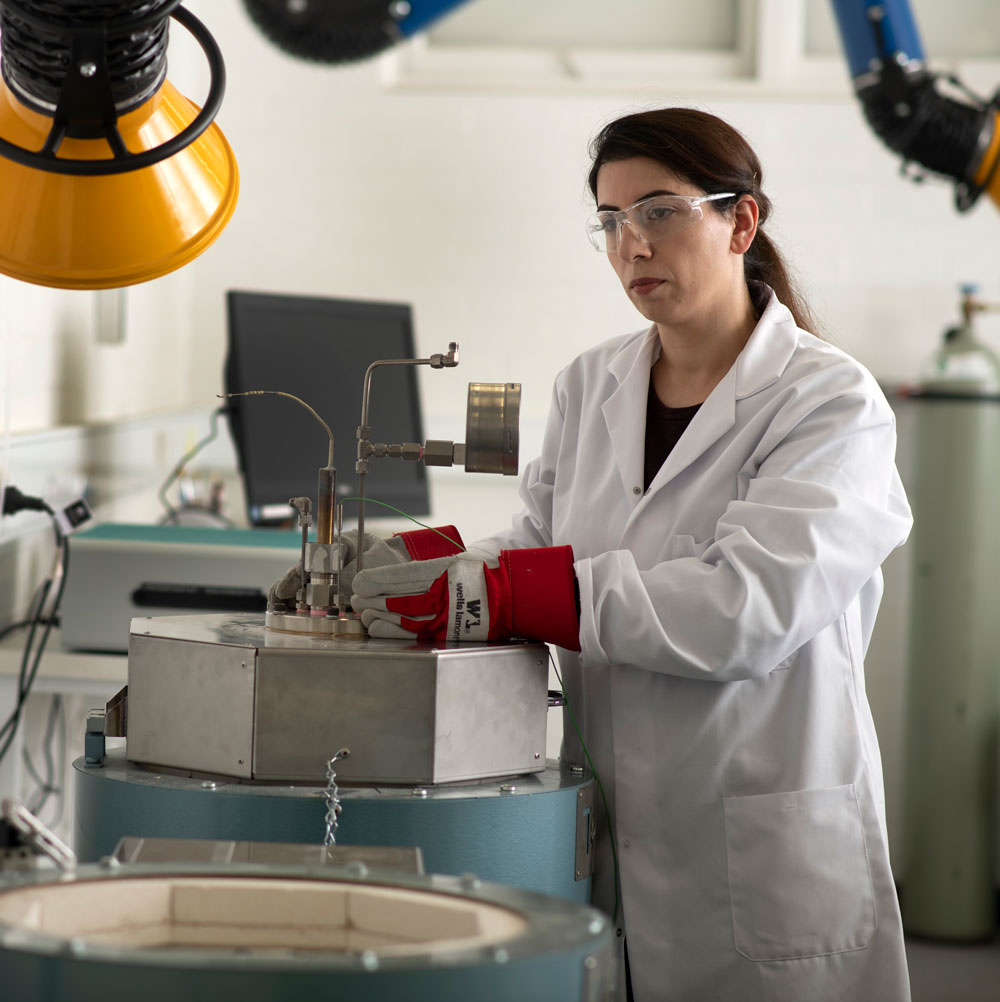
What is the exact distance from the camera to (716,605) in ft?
3.76

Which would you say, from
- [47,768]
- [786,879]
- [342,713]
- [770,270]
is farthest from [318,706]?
[47,768]

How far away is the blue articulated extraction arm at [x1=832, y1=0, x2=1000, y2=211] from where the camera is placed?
249 cm

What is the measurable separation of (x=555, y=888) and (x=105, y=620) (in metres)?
1.10

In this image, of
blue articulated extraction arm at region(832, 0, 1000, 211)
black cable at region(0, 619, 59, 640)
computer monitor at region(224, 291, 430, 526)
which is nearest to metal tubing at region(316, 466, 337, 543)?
black cable at region(0, 619, 59, 640)

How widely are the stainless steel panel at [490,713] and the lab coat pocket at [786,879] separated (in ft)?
0.86

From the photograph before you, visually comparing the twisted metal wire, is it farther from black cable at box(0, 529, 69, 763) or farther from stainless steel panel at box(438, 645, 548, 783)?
black cable at box(0, 529, 69, 763)

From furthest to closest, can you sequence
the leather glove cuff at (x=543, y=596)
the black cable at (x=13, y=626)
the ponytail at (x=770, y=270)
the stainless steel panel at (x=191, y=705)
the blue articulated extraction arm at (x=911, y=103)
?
1. the blue articulated extraction arm at (x=911, y=103)
2. the black cable at (x=13, y=626)
3. the ponytail at (x=770, y=270)
4. the leather glove cuff at (x=543, y=596)
5. the stainless steel panel at (x=191, y=705)

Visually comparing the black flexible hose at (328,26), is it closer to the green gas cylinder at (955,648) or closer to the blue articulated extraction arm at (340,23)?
the blue articulated extraction arm at (340,23)

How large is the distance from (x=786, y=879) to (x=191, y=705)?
2.11 feet

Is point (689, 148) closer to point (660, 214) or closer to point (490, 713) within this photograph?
point (660, 214)

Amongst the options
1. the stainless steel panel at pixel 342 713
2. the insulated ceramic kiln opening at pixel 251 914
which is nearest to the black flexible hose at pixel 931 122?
the stainless steel panel at pixel 342 713

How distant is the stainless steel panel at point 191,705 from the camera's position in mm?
1055

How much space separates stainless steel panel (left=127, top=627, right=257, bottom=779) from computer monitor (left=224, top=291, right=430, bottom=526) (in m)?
1.38

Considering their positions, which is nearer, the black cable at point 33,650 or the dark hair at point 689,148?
the dark hair at point 689,148
